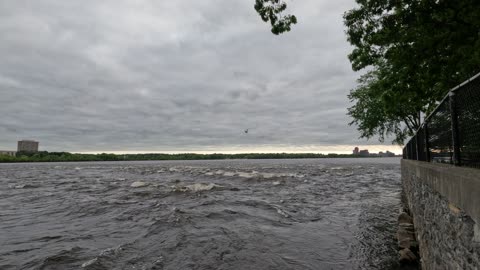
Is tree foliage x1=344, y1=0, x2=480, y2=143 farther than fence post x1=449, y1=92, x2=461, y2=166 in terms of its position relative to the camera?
Yes

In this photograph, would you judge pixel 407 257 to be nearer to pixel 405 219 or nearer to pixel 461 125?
pixel 405 219

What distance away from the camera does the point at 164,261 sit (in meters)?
9.12

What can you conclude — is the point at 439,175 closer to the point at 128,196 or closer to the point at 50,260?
the point at 50,260

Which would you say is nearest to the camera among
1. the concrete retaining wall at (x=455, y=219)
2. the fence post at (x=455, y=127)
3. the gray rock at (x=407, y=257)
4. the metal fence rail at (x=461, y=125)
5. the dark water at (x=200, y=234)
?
the concrete retaining wall at (x=455, y=219)

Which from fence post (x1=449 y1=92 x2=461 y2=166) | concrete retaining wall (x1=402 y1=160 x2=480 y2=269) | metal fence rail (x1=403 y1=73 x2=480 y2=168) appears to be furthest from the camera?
fence post (x1=449 y1=92 x2=461 y2=166)

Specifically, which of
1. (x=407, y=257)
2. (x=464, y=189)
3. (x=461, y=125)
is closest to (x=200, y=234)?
(x=407, y=257)

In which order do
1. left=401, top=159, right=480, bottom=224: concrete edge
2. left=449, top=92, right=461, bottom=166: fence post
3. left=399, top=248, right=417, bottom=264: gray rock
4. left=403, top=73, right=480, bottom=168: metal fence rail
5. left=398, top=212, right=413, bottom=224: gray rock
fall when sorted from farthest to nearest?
left=398, top=212, right=413, bottom=224: gray rock
left=399, top=248, right=417, bottom=264: gray rock
left=449, top=92, right=461, bottom=166: fence post
left=403, top=73, right=480, bottom=168: metal fence rail
left=401, top=159, right=480, bottom=224: concrete edge

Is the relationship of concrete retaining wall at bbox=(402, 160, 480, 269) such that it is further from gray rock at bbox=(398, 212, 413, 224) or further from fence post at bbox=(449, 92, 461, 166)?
gray rock at bbox=(398, 212, 413, 224)

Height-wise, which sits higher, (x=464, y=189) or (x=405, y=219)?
(x=464, y=189)

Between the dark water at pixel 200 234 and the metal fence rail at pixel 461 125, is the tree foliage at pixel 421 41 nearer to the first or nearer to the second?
the metal fence rail at pixel 461 125

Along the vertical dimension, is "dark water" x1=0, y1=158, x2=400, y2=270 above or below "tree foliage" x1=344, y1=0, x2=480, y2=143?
below

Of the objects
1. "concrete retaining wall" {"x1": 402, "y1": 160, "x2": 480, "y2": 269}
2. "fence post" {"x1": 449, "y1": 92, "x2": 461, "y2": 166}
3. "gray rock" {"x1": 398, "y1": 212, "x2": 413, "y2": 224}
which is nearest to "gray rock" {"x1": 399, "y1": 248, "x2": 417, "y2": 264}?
"concrete retaining wall" {"x1": 402, "y1": 160, "x2": 480, "y2": 269}

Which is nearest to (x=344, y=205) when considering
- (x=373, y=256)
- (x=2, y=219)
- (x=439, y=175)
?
(x=373, y=256)

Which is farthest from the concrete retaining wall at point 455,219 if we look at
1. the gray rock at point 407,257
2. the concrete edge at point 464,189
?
the gray rock at point 407,257
